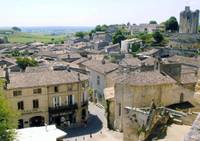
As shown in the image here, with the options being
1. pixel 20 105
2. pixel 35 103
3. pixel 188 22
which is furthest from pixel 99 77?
pixel 188 22

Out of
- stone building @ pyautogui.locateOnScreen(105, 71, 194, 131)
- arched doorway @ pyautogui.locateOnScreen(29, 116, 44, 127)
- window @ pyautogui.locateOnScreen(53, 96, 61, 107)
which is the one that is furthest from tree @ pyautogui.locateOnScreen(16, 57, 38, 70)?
stone building @ pyautogui.locateOnScreen(105, 71, 194, 131)

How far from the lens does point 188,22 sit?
138000 mm

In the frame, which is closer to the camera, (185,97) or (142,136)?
(142,136)

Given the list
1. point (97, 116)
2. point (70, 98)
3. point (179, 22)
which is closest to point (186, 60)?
point (97, 116)

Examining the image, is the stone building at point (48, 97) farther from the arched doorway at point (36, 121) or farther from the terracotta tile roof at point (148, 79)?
the terracotta tile roof at point (148, 79)

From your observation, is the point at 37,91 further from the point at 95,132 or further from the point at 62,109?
the point at 95,132

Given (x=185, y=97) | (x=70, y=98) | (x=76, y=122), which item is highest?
(x=185, y=97)

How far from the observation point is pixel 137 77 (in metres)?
37.7

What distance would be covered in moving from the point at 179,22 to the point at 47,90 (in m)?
107

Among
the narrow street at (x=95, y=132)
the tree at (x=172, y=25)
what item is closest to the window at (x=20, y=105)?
the narrow street at (x=95, y=132)

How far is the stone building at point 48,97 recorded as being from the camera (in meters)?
46.6

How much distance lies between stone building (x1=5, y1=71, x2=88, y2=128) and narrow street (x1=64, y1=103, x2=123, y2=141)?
2.10 metres

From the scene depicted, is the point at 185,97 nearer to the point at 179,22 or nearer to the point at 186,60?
the point at 186,60

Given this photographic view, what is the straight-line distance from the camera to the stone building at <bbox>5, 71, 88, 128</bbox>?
4662cm
